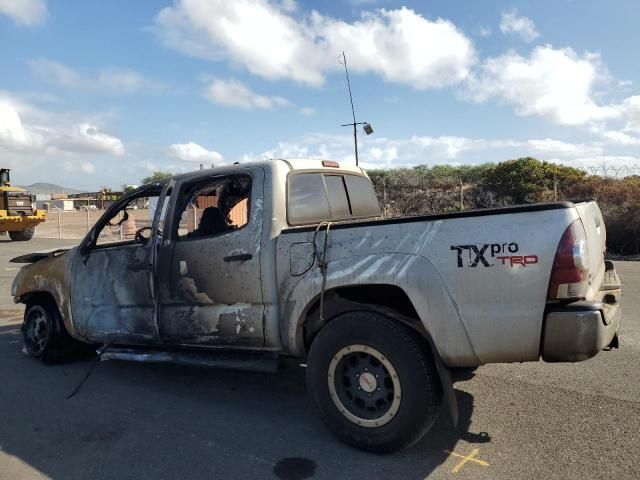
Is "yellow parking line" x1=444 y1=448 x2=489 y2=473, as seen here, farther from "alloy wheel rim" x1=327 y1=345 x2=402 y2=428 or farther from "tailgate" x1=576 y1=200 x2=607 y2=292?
"tailgate" x1=576 y1=200 x2=607 y2=292

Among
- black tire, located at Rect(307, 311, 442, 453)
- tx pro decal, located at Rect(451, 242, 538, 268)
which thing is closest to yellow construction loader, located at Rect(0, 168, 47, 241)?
black tire, located at Rect(307, 311, 442, 453)

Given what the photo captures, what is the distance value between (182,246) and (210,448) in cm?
164

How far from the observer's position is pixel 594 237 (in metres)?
3.35

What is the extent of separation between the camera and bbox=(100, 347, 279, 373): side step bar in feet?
12.9

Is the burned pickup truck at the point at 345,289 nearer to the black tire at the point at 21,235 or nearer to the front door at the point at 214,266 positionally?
the front door at the point at 214,266

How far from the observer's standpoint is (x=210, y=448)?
354 cm

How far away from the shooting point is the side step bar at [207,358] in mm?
3926

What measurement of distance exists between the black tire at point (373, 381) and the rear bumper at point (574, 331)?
2.37 ft

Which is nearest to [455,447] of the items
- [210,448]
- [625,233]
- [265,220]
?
[210,448]

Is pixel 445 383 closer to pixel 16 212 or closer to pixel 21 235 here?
pixel 16 212

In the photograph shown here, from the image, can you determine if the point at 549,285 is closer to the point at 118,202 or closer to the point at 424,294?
the point at 424,294

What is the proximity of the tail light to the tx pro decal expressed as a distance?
0.13 meters

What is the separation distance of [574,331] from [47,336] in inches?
195

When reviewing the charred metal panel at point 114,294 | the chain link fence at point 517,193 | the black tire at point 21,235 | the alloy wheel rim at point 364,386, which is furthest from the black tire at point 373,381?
the black tire at point 21,235
